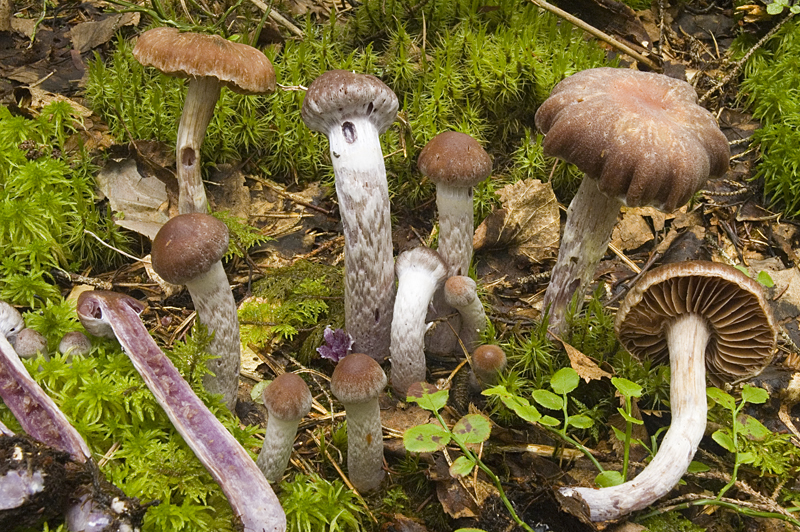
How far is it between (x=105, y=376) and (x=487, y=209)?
2673mm

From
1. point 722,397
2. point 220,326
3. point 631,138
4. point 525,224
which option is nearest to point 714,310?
point 722,397

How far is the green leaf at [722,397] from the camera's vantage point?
2746mm

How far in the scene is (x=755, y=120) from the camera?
477cm

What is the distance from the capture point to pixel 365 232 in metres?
3.33

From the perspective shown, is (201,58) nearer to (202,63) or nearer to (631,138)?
(202,63)

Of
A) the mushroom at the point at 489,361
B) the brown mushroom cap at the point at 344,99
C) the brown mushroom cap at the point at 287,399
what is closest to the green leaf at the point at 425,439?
the brown mushroom cap at the point at 287,399

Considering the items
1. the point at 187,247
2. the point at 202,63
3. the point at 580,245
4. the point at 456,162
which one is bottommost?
the point at 580,245

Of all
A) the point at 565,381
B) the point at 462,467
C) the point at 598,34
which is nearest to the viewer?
the point at 462,467

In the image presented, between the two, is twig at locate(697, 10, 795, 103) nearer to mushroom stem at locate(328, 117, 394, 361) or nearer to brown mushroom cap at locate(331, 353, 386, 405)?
mushroom stem at locate(328, 117, 394, 361)

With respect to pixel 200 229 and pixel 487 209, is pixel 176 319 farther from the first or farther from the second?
pixel 487 209

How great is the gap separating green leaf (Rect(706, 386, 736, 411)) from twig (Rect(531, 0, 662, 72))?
9.80 ft

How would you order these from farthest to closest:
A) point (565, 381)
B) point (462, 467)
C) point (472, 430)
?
point (565, 381) → point (472, 430) → point (462, 467)

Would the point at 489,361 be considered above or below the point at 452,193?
below

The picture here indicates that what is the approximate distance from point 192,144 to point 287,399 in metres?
2.17
